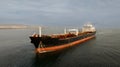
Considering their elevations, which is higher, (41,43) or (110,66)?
(41,43)

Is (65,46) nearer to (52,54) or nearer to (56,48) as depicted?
(56,48)

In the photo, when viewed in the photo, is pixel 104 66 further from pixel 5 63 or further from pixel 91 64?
pixel 5 63

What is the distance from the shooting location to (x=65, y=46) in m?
28.0

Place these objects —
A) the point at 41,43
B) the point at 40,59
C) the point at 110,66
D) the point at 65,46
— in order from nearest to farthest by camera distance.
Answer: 1. the point at 110,66
2. the point at 40,59
3. the point at 41,43
4. the point at 65,46

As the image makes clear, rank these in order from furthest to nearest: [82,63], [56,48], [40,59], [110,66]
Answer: [56,48] < [40,59] < [82,63] < [110,66]

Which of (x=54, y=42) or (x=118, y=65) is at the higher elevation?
(x=54, y=42)

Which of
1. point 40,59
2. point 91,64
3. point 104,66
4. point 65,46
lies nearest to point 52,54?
point 40,59

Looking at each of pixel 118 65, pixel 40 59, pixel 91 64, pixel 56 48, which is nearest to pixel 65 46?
pixel 56 48

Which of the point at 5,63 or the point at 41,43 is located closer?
the point at 5,63

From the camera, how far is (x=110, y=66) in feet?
55.5

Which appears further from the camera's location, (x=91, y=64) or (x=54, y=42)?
(x=54, y=42)

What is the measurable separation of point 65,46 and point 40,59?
27.1 feet

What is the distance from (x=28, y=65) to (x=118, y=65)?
10.9m

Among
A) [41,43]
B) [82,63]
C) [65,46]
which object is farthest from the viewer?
[65,46]
